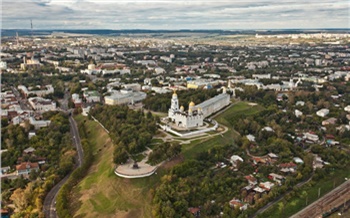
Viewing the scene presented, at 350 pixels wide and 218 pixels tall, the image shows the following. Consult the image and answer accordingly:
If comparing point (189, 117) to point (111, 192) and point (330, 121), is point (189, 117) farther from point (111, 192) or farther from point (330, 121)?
point (330, 121)

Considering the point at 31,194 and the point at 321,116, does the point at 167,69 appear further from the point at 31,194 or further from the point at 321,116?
the point at 31,194

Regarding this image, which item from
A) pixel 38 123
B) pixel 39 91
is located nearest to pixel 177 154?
pixel 38 123

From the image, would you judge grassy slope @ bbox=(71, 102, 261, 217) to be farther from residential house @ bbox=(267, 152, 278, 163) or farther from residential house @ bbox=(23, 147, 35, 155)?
residential house @ bbox=(23, 147, 35, 155)

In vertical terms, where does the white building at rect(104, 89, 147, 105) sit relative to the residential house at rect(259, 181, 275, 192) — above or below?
above

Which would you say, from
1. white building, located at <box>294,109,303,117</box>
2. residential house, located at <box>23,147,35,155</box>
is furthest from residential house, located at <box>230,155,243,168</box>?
residential house, located at <box>23,147,35,155</box>

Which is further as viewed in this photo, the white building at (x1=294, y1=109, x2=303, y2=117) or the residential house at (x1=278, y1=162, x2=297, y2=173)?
the white building at (x1=294, y1=109, x2=303, y2=117)

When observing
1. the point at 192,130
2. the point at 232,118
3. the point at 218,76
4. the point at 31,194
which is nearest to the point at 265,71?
the point at 218,76
